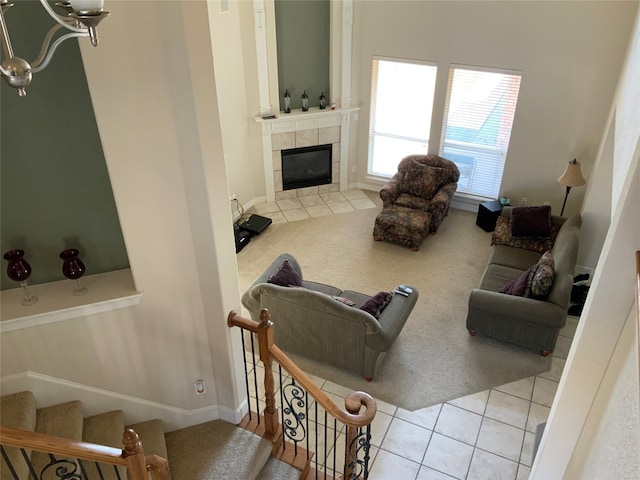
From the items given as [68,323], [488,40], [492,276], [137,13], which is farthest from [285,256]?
[488,40]

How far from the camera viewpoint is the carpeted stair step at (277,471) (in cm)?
390

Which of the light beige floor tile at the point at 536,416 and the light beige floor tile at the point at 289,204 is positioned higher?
the light beige floor tile at the point at 289,204

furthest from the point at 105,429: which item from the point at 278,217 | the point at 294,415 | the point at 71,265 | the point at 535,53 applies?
the point at 535,53

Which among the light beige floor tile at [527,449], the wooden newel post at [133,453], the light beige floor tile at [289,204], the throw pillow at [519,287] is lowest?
the light beige floor tile at [527,449]

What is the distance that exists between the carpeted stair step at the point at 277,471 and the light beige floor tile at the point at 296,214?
15.5 feet

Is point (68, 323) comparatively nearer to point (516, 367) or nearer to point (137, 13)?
point (137, 13)

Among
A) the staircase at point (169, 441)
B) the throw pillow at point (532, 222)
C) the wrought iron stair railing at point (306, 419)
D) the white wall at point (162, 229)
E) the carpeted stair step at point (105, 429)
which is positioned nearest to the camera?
the white wall at point (162, 229)

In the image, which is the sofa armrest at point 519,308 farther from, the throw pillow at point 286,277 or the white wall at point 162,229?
the white wall at point 162,229

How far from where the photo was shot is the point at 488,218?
7836 mm

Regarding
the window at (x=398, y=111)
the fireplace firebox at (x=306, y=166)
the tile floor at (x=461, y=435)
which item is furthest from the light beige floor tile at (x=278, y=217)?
the tile floor at (x=461, y=435)

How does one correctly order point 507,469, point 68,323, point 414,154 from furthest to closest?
point 414,154
point 507,469
point 68,323

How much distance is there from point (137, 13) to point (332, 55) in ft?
17.9

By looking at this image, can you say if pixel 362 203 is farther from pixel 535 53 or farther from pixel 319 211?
pixel 535 53

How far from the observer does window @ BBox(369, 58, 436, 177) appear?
26.5 feet
